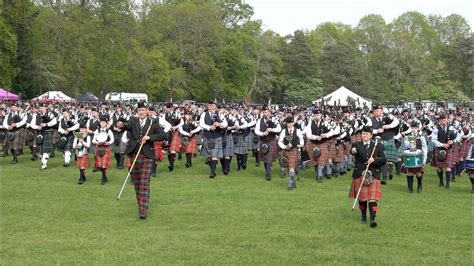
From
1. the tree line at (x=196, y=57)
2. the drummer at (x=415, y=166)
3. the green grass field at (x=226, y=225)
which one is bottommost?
the green grass field at (x=226, y=225)

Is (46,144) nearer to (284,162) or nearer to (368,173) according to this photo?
(284,162)

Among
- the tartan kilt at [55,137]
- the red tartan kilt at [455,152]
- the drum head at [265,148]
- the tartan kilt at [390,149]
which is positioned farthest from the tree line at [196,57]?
the red tartan kilt at [455,152]

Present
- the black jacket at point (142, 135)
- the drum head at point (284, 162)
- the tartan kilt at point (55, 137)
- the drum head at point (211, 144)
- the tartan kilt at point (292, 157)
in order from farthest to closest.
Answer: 1. the tartan kilt at point (55, 137)
2. the drum head at point (211, 144)
3. the drum head at point (284, 162)
4. the tartan kilt at point (292, 157)
5. the black jacket at point (142, 135)

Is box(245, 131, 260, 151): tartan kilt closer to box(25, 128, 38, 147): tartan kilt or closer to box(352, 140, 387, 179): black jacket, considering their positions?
box(25, 128, 38, 147): tartan kilt

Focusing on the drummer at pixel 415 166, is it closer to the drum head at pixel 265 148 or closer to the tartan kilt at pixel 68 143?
the drum head at pixel 265 148

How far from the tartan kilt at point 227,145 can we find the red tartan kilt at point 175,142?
69.7 inches

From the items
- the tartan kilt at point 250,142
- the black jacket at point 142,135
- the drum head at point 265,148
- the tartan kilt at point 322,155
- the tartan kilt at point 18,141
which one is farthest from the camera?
the tartan kilt at point 250,142

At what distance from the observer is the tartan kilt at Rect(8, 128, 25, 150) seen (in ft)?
54.7

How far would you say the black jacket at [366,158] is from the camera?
8586 millimetres

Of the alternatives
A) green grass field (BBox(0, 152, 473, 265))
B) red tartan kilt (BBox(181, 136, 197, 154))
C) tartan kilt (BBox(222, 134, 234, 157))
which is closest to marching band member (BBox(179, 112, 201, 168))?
red tartan kilt (BBox(181, 136, 197, 154))

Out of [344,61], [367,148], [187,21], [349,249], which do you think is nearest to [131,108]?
[367,148]

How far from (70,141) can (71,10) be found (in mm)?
27148

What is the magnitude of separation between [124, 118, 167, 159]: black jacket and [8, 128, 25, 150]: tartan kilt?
864 centimetres

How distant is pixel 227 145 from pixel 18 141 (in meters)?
6.61
